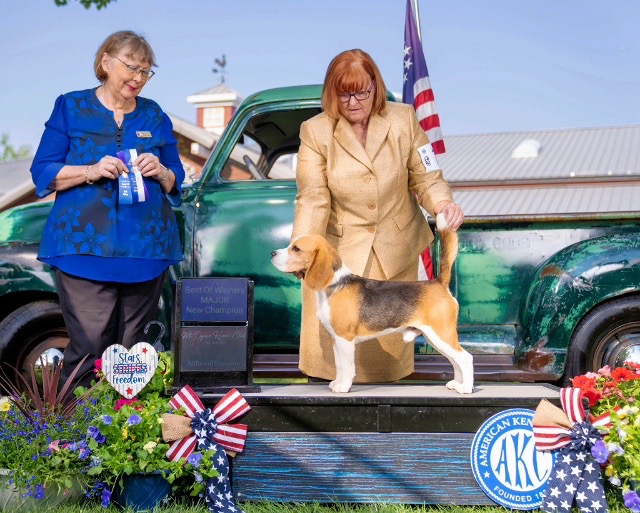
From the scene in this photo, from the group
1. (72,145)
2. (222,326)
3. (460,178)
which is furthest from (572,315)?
(460,178)

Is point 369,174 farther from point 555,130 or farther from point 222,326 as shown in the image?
point 555,130

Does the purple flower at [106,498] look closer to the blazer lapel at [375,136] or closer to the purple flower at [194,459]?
the purple flower at [194,459]

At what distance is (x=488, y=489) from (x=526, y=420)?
0.95ft

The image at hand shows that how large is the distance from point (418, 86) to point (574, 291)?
2.04 m

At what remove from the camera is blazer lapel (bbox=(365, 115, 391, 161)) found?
334cm

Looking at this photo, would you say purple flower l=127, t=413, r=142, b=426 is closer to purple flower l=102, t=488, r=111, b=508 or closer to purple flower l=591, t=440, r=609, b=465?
purple flower l=102, t=488, r=111, b=508

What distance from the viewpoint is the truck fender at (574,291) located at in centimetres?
402

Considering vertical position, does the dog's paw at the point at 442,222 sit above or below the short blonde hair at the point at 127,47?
below

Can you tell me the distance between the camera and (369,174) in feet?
10.9

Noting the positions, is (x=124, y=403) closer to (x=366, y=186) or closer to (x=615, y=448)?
(x=366, y=186)

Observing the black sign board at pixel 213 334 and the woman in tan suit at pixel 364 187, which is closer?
the black sign board at pixel 213 334

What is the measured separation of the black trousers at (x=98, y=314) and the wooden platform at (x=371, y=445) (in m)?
0.76

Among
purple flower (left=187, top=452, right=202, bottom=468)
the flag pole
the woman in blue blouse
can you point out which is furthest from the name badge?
the flag pole

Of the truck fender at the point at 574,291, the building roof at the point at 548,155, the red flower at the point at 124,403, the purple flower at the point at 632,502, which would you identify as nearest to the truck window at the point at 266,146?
the truck fender at the point at 574,291
